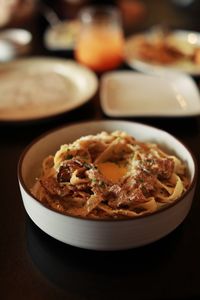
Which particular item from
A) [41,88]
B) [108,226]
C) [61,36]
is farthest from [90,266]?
[61,36]

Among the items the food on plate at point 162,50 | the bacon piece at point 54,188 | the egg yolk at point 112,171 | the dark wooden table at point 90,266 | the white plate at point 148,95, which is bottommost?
the food on plate at point 162,50

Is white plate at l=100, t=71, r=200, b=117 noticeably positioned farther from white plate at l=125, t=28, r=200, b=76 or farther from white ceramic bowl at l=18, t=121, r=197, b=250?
white ceramic bowl at l=18, t=121, r=197, b=250

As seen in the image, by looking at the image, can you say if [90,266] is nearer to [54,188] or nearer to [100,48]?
[54,188]

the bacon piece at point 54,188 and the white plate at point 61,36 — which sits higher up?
the bacon piece at point 54,188

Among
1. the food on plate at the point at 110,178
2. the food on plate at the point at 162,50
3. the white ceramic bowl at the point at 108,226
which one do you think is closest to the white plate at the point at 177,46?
the food on plate at the point at 162,50

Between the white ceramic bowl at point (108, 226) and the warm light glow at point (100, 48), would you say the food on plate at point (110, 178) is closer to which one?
the white ceramic bowl at point (108, 226)

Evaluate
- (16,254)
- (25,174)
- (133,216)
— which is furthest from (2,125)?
(133,216)

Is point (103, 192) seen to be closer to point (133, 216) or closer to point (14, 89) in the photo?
point (133, 216)
